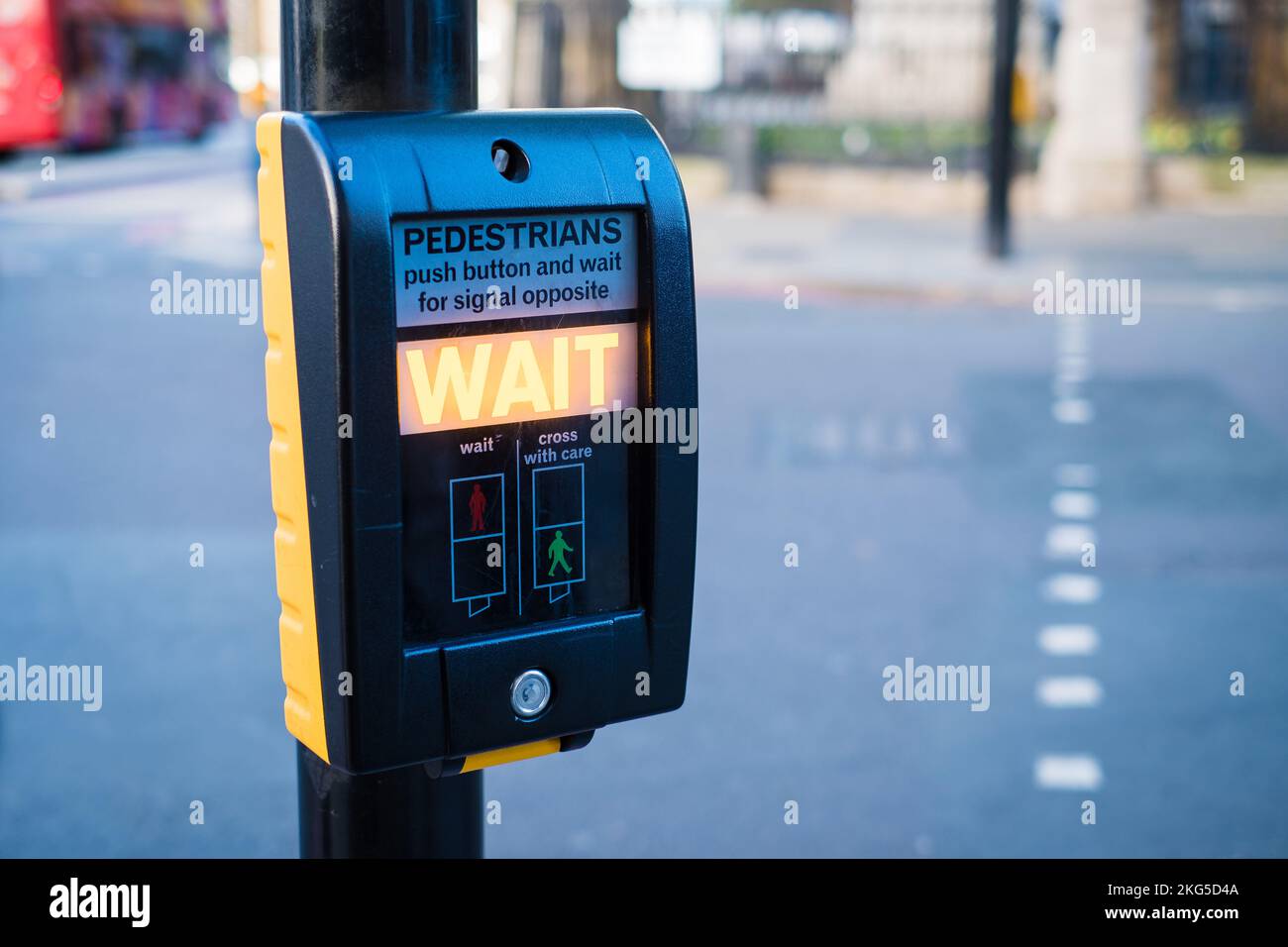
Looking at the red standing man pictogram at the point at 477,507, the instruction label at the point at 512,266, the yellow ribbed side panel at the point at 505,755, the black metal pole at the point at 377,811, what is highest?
the instruction label at the point at 512,266

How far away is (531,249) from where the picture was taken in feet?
5.99

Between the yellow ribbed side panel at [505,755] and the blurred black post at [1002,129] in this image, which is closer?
the yellow ribbed side panel at [505,755]

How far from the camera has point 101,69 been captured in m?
27.1

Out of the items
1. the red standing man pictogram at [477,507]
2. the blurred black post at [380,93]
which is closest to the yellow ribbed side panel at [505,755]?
the blurred black post at [380,93]

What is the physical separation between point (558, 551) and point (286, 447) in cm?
31

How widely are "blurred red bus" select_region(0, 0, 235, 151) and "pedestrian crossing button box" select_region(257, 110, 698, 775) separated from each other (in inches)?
967

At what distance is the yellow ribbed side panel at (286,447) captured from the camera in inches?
67.7

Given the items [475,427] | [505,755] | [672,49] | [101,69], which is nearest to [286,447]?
[475,427]

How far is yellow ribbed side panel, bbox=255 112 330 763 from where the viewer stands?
1721 mm

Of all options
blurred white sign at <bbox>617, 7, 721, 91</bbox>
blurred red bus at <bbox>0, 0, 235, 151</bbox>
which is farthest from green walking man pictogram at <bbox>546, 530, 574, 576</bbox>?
blurred red bus at <bbox>0, 0, 235, 151</bbox>

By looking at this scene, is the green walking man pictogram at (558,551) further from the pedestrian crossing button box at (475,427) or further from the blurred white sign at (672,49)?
the blurred white sign at (672,49)

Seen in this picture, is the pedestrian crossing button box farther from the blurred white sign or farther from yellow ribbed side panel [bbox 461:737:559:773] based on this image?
the blurred white sign

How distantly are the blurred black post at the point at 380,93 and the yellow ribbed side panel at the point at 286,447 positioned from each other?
5.1 inches
